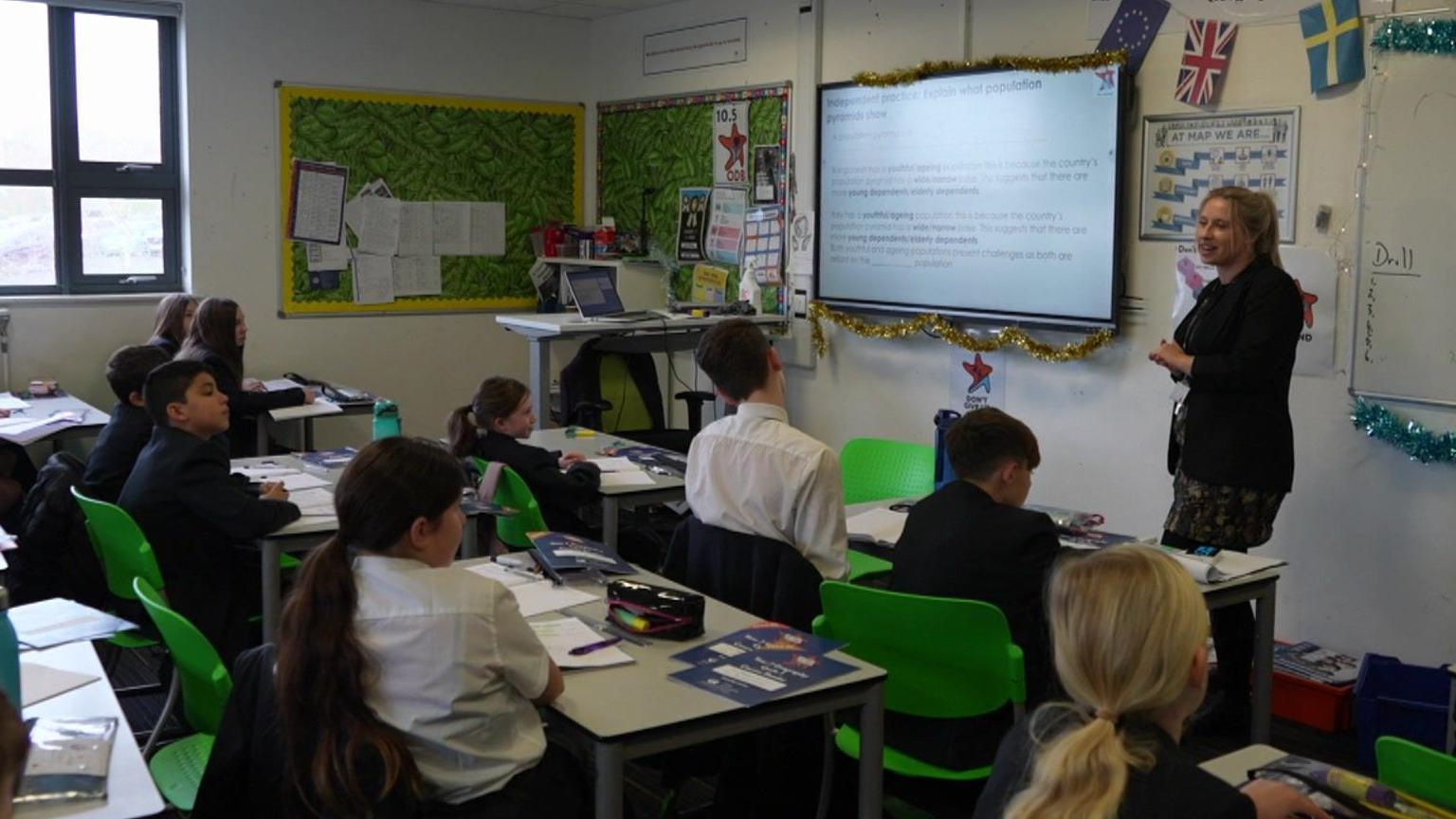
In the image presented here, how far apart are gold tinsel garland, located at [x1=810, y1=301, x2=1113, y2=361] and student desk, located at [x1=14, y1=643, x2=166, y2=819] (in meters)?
3.72

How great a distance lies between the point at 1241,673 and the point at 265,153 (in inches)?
209

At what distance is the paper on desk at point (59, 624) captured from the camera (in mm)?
2740

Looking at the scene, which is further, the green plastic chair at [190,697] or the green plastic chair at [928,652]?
the green plastic chair at [928,652]

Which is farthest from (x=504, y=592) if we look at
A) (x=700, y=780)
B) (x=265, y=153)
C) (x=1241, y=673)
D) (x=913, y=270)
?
(x=265, y=153)

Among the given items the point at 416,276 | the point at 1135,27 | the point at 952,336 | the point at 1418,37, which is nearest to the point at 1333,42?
the point at 1418,37

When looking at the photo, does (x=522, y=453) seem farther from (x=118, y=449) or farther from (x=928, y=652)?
(x=928, y=652)

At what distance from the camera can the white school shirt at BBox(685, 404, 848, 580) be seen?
3.19 m

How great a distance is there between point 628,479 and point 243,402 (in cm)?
213

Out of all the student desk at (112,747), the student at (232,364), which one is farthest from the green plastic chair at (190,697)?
the student at (232,364)

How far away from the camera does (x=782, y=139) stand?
6.71 m

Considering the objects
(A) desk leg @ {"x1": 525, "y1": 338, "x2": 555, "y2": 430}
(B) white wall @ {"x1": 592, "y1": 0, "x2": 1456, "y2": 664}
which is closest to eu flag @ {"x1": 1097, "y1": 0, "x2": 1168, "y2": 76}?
(B) white wall @ {"x1": 592, "y1": 0, "x2": 1456, "y2": 664}

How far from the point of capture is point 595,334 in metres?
6.11

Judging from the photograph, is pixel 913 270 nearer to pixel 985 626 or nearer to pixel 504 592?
pixel 985 626

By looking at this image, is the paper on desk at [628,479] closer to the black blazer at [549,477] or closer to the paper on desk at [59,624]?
the black blazer at [549,477]
